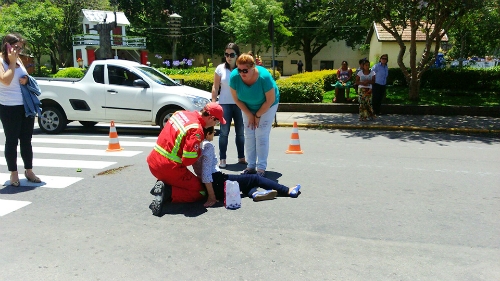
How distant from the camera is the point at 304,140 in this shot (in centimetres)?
1017

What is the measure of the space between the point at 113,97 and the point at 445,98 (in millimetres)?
11852

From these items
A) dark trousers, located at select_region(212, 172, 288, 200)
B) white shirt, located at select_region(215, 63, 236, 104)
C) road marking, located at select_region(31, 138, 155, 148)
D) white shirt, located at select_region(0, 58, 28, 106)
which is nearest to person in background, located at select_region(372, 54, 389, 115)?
road marking, located at select_region(31, 138, 155, 148)

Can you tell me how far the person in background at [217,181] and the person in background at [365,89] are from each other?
7.49 m

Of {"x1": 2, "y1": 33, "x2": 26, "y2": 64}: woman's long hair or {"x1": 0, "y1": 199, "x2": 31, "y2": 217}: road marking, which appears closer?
{"x1": 0, "y1": 199, "x2": 31, "y2": 217}: road marking

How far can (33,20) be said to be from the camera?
41094mm

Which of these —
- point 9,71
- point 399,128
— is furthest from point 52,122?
point 399,128

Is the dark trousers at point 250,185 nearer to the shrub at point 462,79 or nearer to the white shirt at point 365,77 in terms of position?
the white shirt at point 365,77

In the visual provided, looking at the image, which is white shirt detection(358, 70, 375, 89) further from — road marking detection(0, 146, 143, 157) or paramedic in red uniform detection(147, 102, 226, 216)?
paramedic in red uniform detection(147, 102, 226, 216)

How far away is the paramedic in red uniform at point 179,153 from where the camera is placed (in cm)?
483

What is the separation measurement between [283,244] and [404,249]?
1.09 meters

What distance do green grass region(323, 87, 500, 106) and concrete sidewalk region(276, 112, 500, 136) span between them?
199cm

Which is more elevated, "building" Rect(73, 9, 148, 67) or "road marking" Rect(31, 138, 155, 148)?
"building" Rect(73, 9, 148, 67)

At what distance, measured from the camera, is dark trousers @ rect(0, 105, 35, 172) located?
19.2ft

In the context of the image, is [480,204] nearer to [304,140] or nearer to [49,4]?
[304,140]
